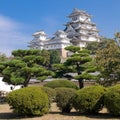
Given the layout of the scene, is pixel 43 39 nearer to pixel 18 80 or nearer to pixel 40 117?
pixel 18 80

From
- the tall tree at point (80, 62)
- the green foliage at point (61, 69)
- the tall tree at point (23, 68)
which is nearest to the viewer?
the tall tree at point (23, 68)

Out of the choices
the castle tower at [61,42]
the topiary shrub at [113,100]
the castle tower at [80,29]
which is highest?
the castle tower at [80,29]

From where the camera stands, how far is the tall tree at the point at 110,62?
18406 millimetres

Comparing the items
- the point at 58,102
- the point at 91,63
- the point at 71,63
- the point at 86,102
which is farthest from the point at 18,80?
the point at 86,102

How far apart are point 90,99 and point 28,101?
2432mm

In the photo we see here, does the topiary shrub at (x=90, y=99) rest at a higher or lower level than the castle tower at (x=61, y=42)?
lower

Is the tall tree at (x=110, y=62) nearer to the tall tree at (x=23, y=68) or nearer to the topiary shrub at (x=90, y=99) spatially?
the tall tree at (x=23, y=68)

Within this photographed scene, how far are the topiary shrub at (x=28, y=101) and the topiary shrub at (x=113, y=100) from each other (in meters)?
2.51

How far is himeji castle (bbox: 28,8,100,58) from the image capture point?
3187 inches

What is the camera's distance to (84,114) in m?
11.9

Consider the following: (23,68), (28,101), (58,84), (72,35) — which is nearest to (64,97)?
(28,101)

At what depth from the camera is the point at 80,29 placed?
3388 inches

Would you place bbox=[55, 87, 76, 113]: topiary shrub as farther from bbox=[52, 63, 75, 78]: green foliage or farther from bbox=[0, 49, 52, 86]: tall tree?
bbox=[52, 63, 75, 78]: green foliage

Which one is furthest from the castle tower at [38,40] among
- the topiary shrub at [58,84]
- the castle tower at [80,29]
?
the topiary shrub at [58,84]
